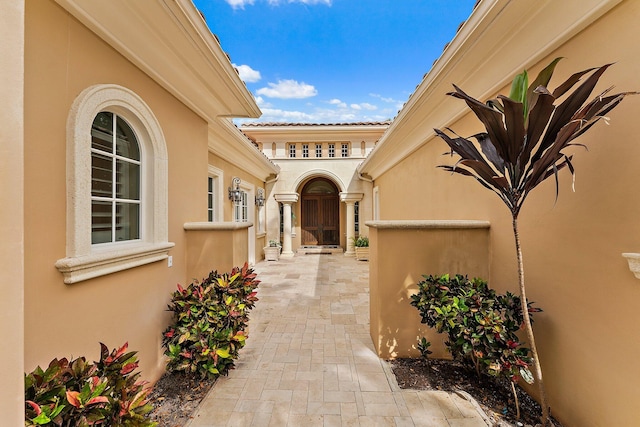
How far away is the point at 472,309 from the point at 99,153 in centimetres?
385

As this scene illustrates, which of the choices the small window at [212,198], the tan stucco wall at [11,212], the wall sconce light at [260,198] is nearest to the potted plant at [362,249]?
the wall sconce light at [260,198]

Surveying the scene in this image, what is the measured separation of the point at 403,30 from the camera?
22.9 feet

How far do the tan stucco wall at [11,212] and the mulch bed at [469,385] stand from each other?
3021 mm

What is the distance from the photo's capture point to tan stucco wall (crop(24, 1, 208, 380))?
68.0 inches

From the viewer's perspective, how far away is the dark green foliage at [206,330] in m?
2.70

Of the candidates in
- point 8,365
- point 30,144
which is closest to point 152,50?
point 30,144

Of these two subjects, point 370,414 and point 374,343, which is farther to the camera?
point 374,343

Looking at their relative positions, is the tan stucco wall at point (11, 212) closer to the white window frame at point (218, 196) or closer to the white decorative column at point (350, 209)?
the white window frame at point (218, 196)

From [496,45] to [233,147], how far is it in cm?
570

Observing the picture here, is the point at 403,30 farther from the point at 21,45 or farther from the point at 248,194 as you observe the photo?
the point at 21,45

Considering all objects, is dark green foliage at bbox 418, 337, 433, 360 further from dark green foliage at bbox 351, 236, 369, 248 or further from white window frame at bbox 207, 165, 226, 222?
dark green foliage at bbox 351, 236, 369, 248

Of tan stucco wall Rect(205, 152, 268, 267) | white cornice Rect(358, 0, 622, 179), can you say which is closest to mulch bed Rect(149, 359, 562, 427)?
tan stucco wall Rect(205, 152, 268, 267)

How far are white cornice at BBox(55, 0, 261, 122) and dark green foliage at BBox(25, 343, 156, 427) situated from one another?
8.55ft

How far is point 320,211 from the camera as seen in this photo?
42.8 ft
